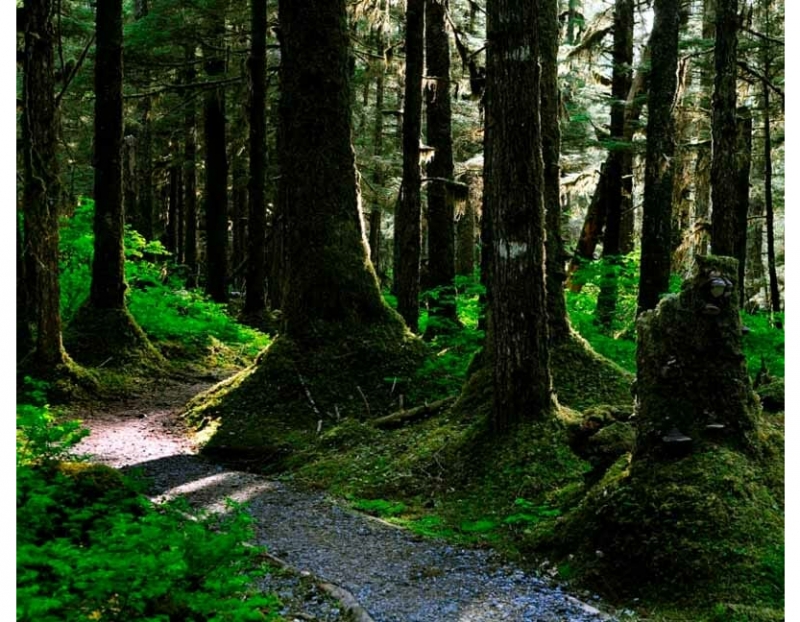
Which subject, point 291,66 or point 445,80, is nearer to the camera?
point 291,66

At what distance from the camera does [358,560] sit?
600 centimetres

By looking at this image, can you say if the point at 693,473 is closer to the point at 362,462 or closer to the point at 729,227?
the point at 362,462

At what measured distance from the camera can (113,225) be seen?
43.3ft

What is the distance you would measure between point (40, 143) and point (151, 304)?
20.9 ft

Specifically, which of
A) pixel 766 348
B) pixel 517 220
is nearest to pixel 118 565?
pixel 517 220

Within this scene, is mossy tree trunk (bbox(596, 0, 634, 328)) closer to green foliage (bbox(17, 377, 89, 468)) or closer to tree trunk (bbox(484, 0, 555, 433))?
tree trunk (bbox(484, 0, 555, 433))

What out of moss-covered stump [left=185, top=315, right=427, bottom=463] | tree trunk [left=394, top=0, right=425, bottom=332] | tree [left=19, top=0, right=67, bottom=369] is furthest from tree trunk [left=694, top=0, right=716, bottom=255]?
tree [left=19, top=0, right=67, bottom=369]

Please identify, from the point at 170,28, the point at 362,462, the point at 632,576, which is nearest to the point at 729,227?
the point at 362,462

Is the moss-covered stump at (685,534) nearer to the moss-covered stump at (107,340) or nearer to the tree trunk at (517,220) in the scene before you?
the tree trunk at (517,220)

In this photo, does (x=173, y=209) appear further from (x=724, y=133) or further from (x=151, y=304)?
(x=724, y=133)

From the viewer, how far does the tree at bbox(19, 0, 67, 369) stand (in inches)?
368

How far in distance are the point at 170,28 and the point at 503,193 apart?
13.5 metres

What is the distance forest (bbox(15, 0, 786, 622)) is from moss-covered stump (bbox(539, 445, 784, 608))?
0.06ft

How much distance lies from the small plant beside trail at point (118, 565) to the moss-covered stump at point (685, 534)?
8.06ft
